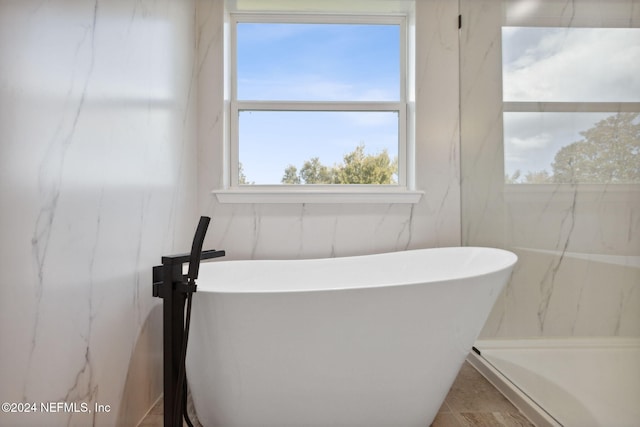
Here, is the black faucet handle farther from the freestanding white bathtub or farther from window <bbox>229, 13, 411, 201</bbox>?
window <bbox>229, 13, 411, 201</bbox>

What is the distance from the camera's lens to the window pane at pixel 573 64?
962mm

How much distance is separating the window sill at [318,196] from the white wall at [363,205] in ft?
0.13

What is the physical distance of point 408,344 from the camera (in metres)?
1.12

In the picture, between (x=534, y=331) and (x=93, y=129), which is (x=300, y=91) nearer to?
(x=93, y=129)

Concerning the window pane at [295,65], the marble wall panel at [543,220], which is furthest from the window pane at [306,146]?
the marble wall panel at [543,220]

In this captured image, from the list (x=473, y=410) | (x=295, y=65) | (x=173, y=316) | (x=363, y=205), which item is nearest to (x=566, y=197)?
(x=473, y=410)

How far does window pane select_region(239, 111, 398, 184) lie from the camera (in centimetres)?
229

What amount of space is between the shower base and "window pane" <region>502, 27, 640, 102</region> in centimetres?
72

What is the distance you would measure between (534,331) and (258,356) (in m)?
1.07

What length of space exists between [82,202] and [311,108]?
1.56 m

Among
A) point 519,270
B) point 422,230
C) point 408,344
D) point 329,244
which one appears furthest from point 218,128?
point 519,270

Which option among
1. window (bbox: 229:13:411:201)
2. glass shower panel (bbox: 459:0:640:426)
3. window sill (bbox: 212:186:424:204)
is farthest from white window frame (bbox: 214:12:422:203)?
glass shower panel (bbox: 459:0:640:426)

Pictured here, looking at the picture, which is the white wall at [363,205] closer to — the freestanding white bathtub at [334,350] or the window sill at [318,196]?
the window sill at [318,196]

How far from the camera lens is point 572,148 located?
1172 millimetres
